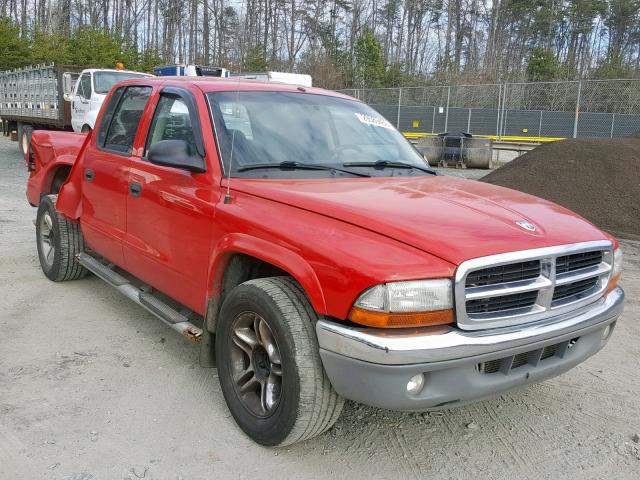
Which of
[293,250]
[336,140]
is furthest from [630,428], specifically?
[336,140]

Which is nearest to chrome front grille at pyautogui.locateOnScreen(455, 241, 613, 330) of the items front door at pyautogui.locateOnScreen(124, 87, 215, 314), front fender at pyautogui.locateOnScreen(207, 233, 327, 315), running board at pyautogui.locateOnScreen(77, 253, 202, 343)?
front fender at pyautogui.locateOnScreen(207, 233, 327, 315)

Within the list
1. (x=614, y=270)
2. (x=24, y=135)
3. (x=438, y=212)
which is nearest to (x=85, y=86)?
(x=24, y=135)

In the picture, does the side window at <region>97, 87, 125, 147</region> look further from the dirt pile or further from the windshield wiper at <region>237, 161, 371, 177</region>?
the dirt pile

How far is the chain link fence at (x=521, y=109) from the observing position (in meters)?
21.5

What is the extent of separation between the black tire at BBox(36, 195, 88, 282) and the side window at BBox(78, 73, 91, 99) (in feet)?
32.8

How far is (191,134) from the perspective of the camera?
365cm

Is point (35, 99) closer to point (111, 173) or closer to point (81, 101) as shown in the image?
point (81, 101)

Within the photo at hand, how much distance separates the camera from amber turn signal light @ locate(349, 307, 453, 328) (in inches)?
95.3

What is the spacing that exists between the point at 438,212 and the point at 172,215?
1660 mm

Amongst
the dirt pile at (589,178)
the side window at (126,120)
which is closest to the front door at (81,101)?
the dirt pile at (589,178)

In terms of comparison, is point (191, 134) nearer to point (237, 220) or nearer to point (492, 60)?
point (237, 220)

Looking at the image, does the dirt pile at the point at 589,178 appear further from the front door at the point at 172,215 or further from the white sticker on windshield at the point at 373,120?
the front door at the point at 172,215

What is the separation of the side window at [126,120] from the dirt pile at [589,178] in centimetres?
749

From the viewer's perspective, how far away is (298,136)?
3.71m
